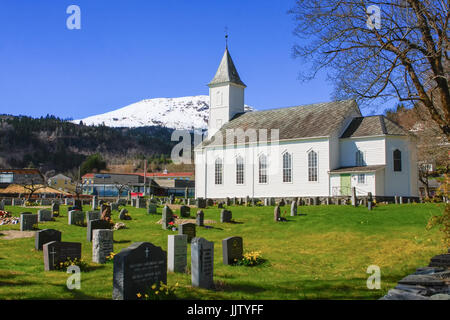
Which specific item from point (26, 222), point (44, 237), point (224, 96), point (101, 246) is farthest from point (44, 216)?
point (224, 96)

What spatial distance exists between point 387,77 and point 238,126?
3797 centimetres

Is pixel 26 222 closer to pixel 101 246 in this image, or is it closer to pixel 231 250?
pixel 101 246

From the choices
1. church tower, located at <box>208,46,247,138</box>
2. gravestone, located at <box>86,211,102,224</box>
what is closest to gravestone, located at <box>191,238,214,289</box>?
gravestone, located at <box>86,211,102,224</box>

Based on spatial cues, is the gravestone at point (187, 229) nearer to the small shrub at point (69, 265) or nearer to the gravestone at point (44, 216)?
the small shrub at point (69, 265)

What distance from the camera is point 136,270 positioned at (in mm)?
8820

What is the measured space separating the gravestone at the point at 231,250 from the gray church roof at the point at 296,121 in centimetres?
2684

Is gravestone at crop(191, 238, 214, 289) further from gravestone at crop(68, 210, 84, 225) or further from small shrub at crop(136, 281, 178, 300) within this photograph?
gravestone at crop(68, 210, 84, 225)

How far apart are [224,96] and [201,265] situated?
150 ft

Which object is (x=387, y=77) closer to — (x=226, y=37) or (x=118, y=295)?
(x=118, y=295)

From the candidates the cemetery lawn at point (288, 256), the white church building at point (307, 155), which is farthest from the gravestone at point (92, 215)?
the white church building at point (307, 155)

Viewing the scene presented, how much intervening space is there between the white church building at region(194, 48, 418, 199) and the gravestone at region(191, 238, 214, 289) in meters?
29.0

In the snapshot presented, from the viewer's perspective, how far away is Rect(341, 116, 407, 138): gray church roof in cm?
3916

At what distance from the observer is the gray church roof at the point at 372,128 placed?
128 feet
